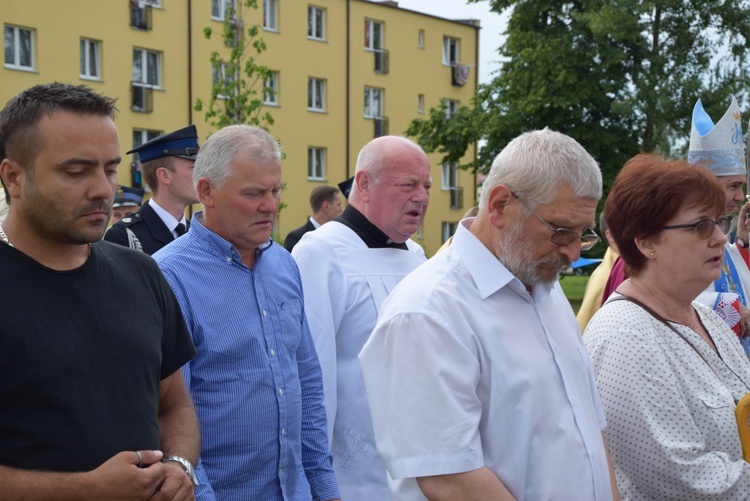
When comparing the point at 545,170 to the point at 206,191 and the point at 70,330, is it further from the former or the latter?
the point at 206,191

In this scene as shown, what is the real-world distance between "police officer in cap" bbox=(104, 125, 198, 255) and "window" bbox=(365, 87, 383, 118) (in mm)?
38496

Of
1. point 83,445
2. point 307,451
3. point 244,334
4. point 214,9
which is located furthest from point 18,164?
point 214,9

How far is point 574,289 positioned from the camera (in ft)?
124

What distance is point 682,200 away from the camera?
3906 mm

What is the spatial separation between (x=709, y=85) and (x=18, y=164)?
29.3m

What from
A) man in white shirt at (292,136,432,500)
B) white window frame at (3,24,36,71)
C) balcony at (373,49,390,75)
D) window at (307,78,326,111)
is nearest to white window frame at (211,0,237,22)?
window at (307,78,326,111)

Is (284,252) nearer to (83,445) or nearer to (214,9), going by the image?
(83,445)

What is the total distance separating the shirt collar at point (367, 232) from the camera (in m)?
4.97

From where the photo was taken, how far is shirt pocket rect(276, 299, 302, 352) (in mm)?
3859

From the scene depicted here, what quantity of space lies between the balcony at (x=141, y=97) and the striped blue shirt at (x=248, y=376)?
3296cm

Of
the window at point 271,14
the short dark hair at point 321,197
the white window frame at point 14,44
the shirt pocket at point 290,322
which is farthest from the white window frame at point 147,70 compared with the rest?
the shirt pocket at point 290,322

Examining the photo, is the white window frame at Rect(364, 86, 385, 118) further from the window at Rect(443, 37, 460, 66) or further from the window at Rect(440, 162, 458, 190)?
the window at Rect(440, 162, 458, 190)

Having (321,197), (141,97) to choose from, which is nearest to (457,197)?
(141,97)

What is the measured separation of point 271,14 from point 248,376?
38308 millimetres
